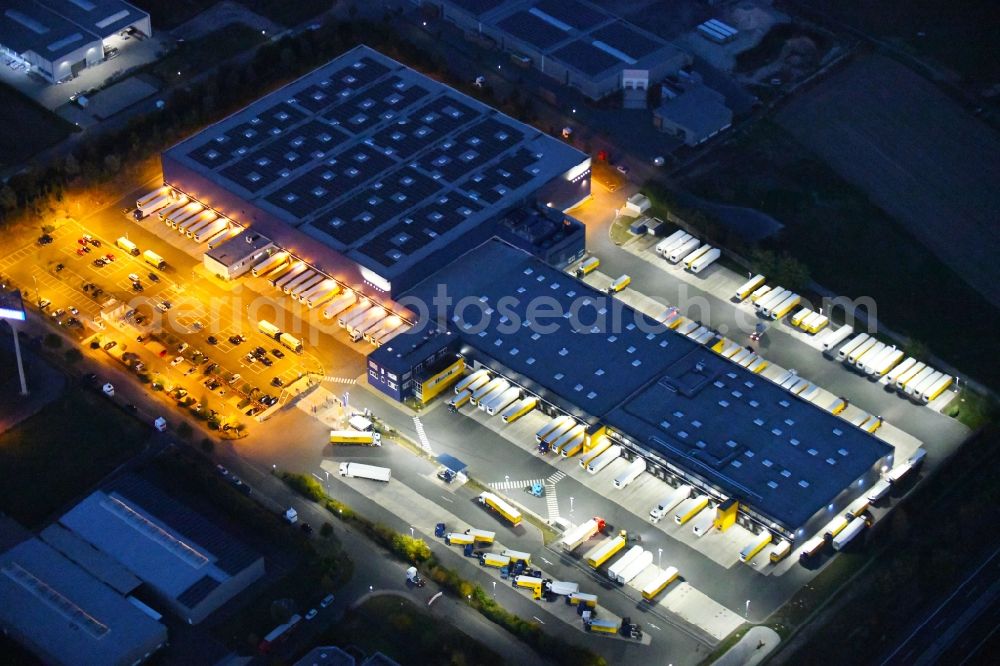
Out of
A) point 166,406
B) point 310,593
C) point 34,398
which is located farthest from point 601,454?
point 34,398

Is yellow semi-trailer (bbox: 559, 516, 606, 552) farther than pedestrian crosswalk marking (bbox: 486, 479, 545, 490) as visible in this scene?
No

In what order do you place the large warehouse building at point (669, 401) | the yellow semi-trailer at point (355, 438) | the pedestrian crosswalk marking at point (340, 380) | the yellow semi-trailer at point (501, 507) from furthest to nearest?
the pedestrian crosswalk marking at point (340, 380), the yellow semi-trailer at point (355, 438), the yellow semi-trailer at point (501, 507), the large warehouse building at point (669, 401)

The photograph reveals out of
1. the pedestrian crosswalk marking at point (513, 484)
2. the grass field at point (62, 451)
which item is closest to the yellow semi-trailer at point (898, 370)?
the pedestrian crosswalk marking at point (513, 484)

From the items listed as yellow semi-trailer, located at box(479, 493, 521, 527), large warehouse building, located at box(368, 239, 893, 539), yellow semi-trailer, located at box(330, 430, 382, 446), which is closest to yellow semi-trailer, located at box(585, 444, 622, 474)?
large warehouse building, located at box(368, 239, 893, 539)

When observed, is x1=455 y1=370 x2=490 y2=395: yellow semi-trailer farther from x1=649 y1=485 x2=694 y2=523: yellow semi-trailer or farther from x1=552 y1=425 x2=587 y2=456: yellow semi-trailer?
x1=649 y1=485 x2=694 y2=523: yellow semi-trailer

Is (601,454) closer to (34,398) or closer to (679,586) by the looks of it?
(679,586)

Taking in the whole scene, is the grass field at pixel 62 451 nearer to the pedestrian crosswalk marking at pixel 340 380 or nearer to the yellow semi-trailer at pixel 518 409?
the pedestrian crosswalk marking at pixel 340 380
